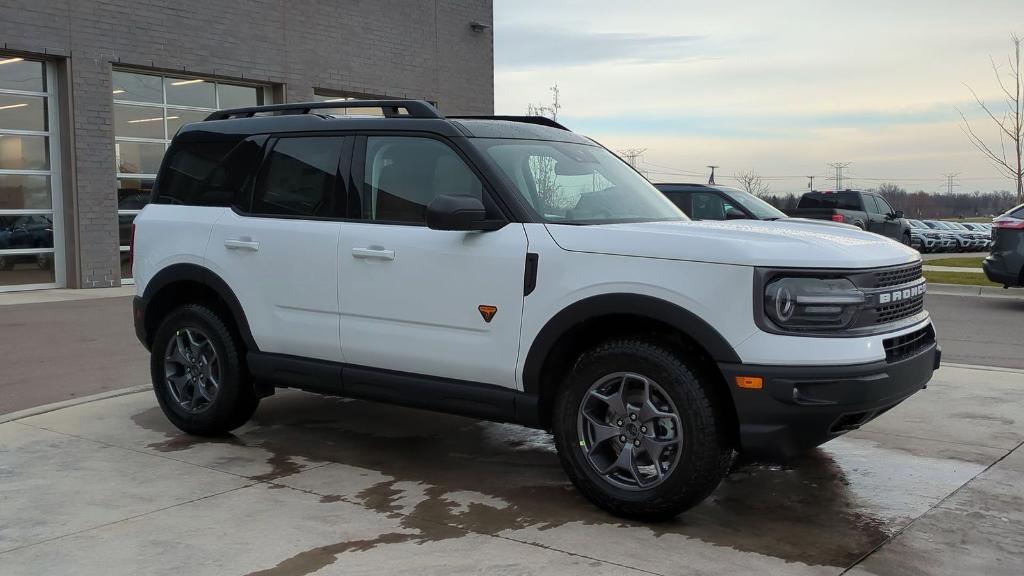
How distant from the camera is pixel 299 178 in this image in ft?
19.0

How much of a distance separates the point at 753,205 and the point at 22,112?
1277cm

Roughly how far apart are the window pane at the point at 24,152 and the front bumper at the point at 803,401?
16.4 metres

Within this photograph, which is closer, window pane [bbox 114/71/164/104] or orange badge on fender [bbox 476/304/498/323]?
orange badge on fender [bbox 476/304/498/323]

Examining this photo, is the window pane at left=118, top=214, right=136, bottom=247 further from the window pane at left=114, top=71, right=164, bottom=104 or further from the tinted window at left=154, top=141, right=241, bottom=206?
→ the tinted window at left=154, top=141, right=241, bottom=206

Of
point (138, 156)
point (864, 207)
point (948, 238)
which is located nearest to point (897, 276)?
point (138, 156)

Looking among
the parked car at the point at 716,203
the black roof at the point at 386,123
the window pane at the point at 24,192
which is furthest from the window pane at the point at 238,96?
the black roof at the point at 386,123

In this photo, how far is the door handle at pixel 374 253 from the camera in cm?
520

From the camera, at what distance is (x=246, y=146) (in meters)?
6.08

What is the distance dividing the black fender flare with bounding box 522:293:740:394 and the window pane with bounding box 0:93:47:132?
50.8 ft

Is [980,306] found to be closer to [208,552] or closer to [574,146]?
[574,146]

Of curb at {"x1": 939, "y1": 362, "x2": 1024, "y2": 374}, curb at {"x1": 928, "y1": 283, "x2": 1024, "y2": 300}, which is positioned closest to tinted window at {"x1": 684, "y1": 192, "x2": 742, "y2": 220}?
curb at {"x1": 939, "y1": 362, "x2": 1024, "y2": 374}

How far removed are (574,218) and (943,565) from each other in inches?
91.2

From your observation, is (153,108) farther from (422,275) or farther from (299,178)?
(422,275)

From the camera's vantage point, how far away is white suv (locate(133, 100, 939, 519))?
419 cm
